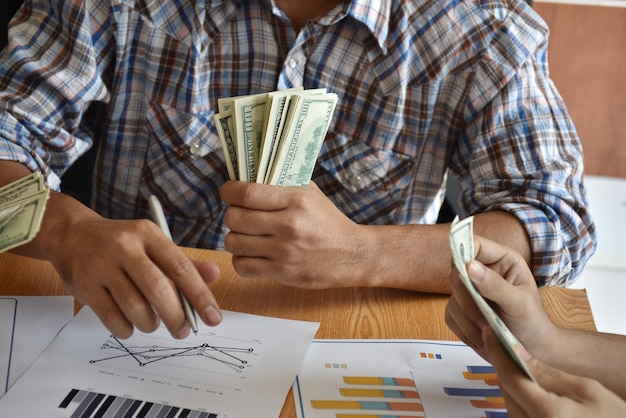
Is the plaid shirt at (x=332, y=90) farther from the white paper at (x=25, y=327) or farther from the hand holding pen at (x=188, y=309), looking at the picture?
the hand holding pen at (x=188, y=309)

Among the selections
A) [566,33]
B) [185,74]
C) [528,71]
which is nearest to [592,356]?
[528,71]

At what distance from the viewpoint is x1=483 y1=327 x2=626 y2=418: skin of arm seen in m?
0.72

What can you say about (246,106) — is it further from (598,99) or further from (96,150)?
(598,99)

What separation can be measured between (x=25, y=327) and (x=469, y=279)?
1.94ft

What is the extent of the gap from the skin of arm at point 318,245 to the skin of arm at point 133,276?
130mm

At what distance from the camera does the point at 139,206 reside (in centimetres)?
155

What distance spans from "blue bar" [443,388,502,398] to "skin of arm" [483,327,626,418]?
0.48 ft

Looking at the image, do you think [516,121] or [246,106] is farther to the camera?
[516,121]

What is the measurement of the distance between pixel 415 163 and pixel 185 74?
48 cm

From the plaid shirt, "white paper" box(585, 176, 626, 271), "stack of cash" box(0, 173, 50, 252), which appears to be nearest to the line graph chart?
"stack of cash" box(0, 173, 50, 252)

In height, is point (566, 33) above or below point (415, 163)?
below

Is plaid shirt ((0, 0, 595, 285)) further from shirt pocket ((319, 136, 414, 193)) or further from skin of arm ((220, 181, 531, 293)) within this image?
skin of arm ((220, 181, 531, 293))

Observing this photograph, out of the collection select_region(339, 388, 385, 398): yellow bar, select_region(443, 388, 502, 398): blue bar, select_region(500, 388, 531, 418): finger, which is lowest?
select_region(443, 388, 502, 398): blue bar

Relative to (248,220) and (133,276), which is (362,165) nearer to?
(248,220)
